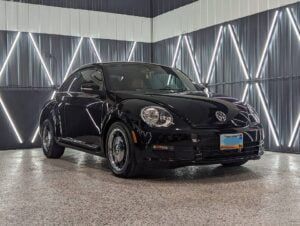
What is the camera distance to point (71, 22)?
33.9 feet

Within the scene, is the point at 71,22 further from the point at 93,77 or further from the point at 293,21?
the point at 293,21

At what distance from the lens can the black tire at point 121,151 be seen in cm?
479

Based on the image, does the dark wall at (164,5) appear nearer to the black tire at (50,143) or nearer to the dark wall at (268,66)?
the dark wall at (268,66)

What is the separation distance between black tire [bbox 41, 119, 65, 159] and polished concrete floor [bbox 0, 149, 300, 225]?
766mm

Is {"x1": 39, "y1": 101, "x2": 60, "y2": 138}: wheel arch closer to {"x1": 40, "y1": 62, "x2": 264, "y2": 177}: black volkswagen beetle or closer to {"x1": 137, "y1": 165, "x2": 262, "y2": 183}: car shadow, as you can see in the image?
{"x1": 40, "y1": 62, "x2": 264, "y2": 177}: black volkswagen beetle

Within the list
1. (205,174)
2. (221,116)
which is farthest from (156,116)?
(205,174)

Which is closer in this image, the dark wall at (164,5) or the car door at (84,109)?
the car door at (84,109)

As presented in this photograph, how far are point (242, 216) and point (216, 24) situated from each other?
664 centimetres

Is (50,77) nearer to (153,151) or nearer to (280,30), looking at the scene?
(280,30)

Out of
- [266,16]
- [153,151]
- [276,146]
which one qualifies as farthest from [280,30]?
[153,151]

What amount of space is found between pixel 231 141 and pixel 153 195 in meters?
1.16

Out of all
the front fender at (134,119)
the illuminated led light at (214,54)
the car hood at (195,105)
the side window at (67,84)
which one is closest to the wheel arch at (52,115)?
the side window at (67,84)

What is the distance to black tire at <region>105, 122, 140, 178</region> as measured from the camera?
188 inches

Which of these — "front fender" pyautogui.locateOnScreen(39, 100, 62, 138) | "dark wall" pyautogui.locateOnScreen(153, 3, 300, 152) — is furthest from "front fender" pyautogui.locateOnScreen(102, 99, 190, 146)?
"dark wall" pyautogui.locateOnScreen(153, 3, 300, 152)
